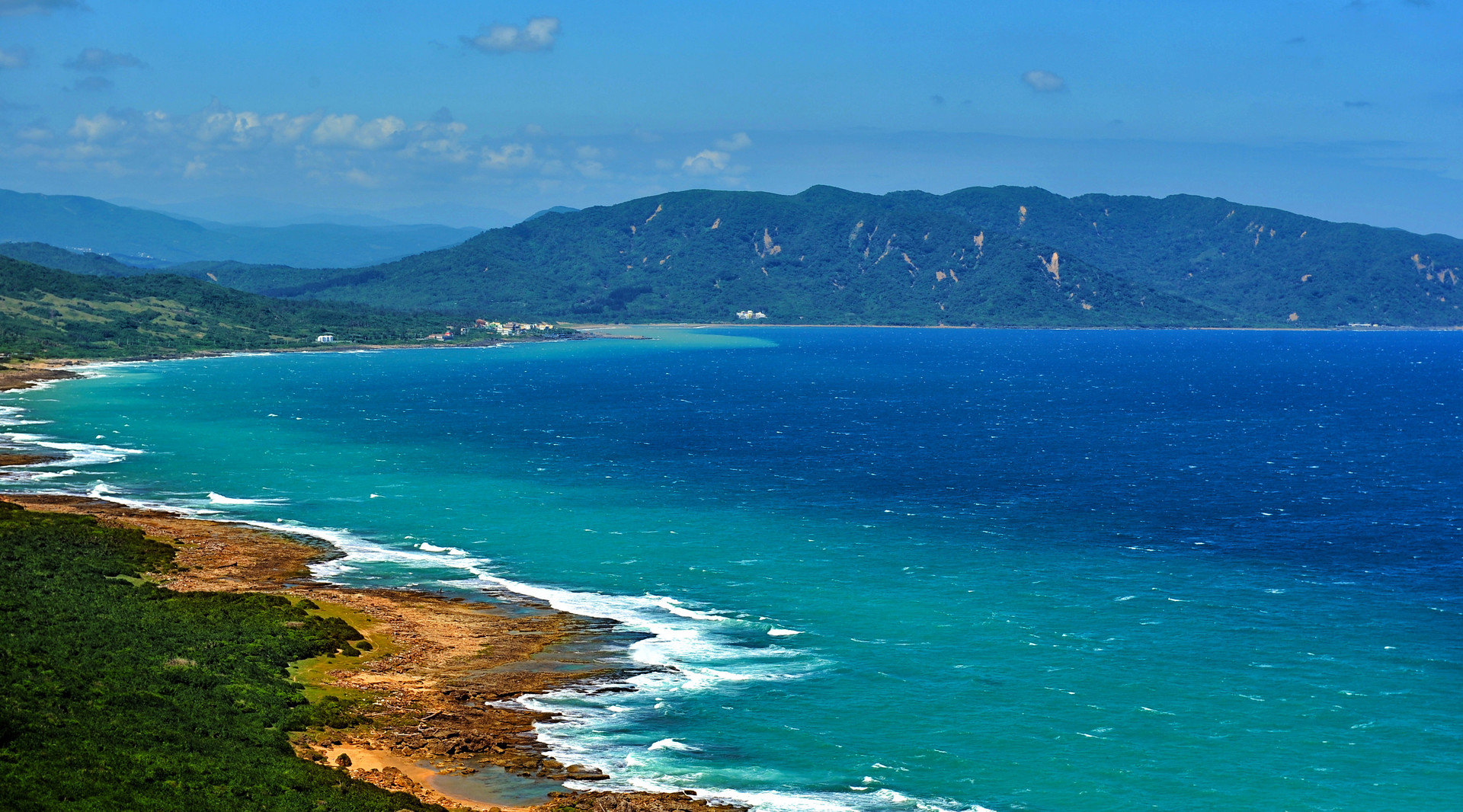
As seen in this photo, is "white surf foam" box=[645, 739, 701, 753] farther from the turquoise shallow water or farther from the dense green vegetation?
the dense green vegetation

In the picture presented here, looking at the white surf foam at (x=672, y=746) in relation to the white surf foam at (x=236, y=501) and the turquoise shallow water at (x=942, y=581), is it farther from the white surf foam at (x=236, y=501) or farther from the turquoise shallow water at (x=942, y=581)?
the white surf foam at (x=236, y=501)

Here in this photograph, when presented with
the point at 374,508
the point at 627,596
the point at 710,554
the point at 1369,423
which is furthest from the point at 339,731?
the point at 1369,423

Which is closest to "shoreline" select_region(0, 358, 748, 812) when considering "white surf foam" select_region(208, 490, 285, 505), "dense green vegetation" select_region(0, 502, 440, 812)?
"dense green vegetation" select_region(0, 502, 440, 812)

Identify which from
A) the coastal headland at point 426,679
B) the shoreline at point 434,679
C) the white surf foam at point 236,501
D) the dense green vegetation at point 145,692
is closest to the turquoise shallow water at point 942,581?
the white surf foam at point 236,501

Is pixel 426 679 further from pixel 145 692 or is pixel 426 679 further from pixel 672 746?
pixel 672 746

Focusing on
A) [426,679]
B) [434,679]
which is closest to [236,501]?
[426,679]

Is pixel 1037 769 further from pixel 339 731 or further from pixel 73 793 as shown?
pixel 73 793
